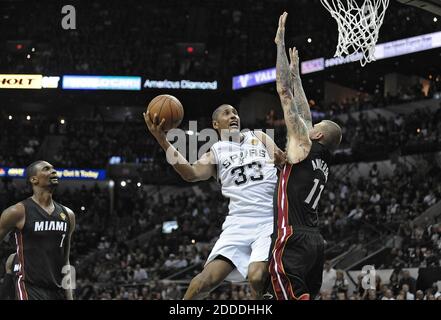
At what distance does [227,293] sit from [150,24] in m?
18.2

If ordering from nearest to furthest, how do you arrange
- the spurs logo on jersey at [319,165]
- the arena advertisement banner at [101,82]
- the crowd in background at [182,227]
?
1. the spurs logo on jersey at [319,165]
2. the crowd in background at [182,227]
3. the arena advertisement banner at [101,82]

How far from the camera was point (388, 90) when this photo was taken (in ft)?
86.3

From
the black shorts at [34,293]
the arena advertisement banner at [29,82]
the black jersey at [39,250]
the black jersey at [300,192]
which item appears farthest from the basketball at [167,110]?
the arena advertisement banner at [29,82]

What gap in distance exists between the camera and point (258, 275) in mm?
5812

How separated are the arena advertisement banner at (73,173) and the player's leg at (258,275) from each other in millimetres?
22271

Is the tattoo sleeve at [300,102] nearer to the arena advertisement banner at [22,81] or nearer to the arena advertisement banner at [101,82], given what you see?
the arena advertisement banner at [101,82]

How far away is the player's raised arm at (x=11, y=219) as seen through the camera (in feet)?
19.0

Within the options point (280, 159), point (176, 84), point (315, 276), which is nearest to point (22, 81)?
point (176, 84)

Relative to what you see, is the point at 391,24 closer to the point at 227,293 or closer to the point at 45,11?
the point at 227,293

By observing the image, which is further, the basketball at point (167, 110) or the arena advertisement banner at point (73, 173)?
the arena advertisement banner at point (73, 173)

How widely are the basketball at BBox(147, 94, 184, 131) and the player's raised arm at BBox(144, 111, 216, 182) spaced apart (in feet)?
0.47

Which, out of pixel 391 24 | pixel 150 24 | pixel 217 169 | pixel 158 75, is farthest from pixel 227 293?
pixel 150 24

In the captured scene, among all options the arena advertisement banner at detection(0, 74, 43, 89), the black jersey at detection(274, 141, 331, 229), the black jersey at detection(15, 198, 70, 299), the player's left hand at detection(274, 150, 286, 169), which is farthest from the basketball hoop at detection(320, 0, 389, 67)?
the arena advertisement banner at detection(0, 74, 43, 89)

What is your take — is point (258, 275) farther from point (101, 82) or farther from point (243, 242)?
point (101, 82)
